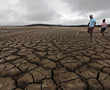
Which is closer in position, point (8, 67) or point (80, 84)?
point (80, 84)

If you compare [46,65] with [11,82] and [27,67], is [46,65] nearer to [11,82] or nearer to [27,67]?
[27,67]

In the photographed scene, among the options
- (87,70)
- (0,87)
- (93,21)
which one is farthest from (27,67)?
(93,21)

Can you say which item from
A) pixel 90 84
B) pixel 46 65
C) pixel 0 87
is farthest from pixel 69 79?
pixel 0 87

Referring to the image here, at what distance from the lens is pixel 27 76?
1769 millimetres

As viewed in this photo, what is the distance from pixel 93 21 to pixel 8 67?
5502 millimetres

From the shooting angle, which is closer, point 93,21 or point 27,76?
point 27,76

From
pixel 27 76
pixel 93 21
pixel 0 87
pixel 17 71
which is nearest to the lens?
pixel 0 87

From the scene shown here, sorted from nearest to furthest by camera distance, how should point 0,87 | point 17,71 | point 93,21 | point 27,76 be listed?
point 0,87
point 27,76
point 17,71
point 93,21

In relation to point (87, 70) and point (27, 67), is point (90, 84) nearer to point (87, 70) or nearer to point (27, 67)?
point (87, 70)

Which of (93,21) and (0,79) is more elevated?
(93,21)

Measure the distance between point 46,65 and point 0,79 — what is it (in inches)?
40.6

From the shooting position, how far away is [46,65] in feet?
7.27

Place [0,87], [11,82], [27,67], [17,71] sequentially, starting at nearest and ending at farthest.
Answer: [0,87] → [11,82] → [17,71] → [27,67]

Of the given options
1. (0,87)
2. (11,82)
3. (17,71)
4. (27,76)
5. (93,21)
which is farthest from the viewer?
(93,21)
